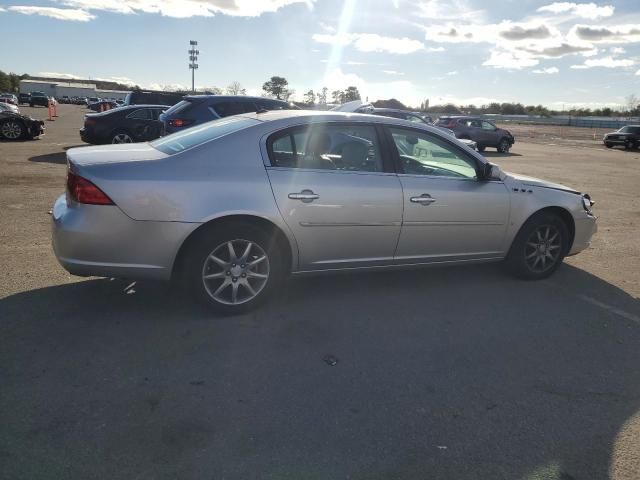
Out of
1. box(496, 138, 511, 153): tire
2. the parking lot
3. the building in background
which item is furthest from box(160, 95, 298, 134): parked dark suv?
the building in background

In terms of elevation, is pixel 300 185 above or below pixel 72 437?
above

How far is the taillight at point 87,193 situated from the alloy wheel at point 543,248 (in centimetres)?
392

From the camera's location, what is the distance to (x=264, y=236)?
3920mm

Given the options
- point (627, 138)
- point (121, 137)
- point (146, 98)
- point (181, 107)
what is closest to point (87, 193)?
point (181, 107)

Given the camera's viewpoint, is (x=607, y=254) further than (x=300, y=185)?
Yes

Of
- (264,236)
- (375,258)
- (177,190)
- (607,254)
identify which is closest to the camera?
(177,190)

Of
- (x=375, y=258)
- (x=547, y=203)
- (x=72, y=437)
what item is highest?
(x=547, y=203)

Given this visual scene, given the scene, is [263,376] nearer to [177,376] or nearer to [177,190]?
[177,376]

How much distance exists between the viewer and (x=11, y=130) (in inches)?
664

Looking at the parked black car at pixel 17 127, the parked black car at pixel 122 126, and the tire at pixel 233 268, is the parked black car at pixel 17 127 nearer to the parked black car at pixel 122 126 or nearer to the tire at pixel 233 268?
the parked black car at pixel 122 126

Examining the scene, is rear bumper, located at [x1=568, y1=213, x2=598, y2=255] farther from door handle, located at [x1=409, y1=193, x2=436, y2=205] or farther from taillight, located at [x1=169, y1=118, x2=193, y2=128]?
taillight, located at [x1=169, y1=118, x2=193, y2=128]

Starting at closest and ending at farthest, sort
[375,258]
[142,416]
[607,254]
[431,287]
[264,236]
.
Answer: [142,416], [264,236], [375,258], [431,287], [607,254]

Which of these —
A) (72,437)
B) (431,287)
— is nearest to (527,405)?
(431,287)

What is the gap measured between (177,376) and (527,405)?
2139 millimetres
